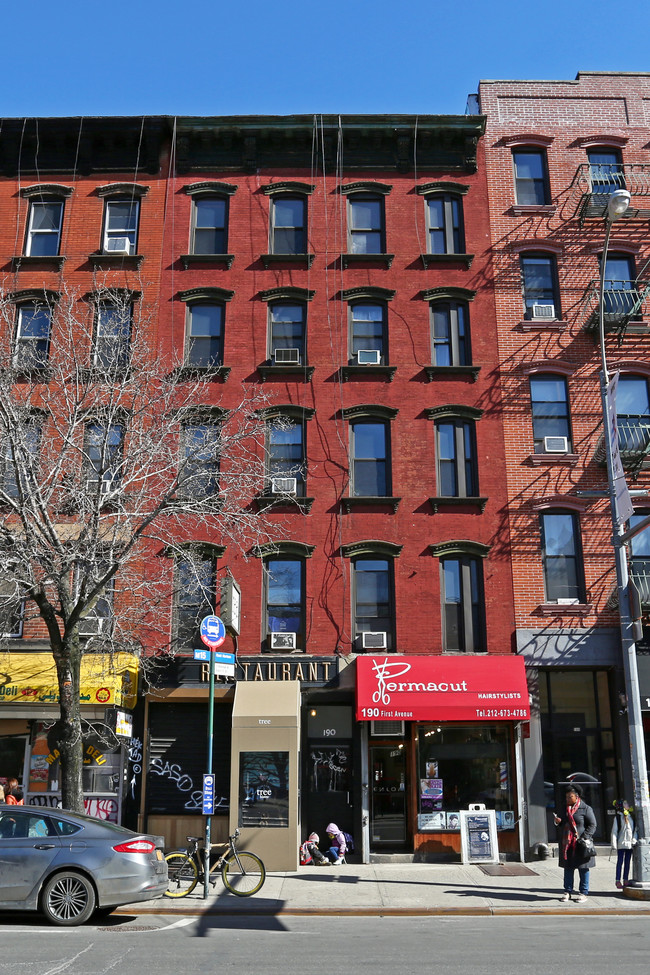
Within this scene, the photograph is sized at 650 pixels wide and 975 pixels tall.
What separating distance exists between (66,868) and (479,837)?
8953 mm

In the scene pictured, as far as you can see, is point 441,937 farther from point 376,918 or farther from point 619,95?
point 619,95

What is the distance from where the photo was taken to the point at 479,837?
17047mm

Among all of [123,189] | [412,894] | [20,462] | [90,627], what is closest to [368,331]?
[123,189]

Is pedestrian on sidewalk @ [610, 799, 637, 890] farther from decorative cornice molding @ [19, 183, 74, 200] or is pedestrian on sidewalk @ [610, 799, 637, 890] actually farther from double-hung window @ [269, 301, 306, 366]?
decorative cornice molding @ [19, 183, 74, 200]

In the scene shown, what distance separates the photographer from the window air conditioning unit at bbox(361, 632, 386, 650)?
1944 centimetres

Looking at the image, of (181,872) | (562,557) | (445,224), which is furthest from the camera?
(445,224)

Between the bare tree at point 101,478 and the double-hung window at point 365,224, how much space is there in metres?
5.02

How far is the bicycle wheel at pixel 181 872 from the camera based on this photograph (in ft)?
44.4

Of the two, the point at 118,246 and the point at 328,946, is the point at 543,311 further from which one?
the point at 328,946

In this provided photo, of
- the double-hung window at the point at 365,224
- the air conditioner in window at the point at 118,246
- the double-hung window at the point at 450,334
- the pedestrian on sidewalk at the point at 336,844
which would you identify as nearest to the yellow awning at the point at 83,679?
the pedestrian on sidewalk at the point at 336,844

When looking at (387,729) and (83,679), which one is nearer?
(83,679)

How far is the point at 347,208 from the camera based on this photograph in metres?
23.1

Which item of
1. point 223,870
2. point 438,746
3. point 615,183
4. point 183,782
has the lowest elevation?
point 223,870

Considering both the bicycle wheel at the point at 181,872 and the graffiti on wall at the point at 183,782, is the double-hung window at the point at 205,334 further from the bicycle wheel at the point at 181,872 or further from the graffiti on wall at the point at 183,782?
the bicycle wheel at the point at 181,872
